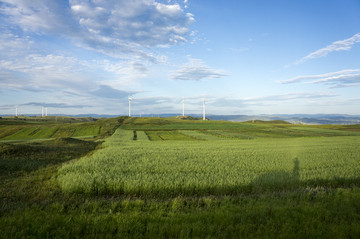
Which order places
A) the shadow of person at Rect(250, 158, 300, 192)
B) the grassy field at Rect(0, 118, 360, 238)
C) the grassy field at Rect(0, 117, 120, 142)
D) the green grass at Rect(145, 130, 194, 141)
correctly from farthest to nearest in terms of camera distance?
the grassy field at Rect(0, 117, 120, 142) < the green grass at Rect(145, 130, 194, 141) < the shadow of person at Rect(250, 158, 300, 192) < the grassy field at Rect(0, 118, 360, 238)

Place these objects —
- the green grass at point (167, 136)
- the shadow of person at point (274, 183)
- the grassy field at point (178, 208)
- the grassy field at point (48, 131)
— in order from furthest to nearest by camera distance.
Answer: the grassy field at point (48, 131) < the green grass at point (167, 136) < the shadow of person at point (274, 183) < the grassy field at point (178, 208)

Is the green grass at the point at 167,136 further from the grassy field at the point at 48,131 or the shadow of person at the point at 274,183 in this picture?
the shadow of person at the point at 274,183


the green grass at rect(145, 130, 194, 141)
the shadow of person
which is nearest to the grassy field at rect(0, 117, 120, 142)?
the green grass at rect(145, 130, 194, 141)

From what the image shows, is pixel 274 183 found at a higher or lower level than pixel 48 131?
higher

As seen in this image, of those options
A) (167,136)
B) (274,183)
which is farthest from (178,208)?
(167,136)

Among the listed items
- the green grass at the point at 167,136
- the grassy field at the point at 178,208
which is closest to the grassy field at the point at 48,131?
the green grass at the point at 167,136

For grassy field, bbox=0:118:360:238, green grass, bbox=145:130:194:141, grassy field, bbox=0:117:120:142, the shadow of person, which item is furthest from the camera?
grassy field, bbox=0:117:120:142

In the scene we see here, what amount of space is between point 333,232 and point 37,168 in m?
17.1

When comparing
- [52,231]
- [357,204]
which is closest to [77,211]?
[52,231]

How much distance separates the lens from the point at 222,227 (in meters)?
5.71

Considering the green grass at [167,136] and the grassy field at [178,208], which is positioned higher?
the grassy field at [178,208]

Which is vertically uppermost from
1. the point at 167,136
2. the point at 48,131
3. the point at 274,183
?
the point at 274,183

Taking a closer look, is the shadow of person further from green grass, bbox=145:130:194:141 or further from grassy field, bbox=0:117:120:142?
grassy field, bbox=0:117:120:142

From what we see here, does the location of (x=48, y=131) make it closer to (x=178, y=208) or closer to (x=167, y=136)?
(x=167, y=136)
